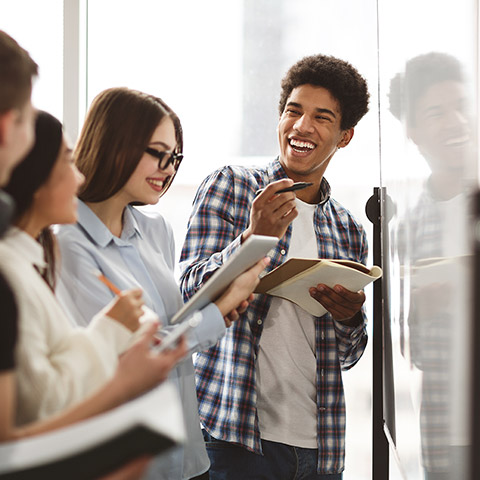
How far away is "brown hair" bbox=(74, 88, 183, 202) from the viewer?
131 centimetres

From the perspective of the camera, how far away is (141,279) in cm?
136

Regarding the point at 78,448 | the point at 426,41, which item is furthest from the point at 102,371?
the point at 426,41

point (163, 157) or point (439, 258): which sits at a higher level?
point (163, 157)

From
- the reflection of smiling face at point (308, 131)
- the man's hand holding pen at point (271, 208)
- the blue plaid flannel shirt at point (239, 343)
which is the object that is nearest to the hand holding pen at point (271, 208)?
the man's hand holding pen at point (271, 208)

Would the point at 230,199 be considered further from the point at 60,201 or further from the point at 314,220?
the point at 60,201

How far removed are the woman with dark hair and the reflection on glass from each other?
37 centimetres

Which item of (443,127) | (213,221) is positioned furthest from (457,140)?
(213,221)

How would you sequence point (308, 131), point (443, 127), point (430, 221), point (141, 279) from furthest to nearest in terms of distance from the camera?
point (308, 131)
point (141, 279)
point (430, 221)
point (443, 127)

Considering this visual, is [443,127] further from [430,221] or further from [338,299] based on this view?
[338,299]

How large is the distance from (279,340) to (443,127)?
2.89 feet

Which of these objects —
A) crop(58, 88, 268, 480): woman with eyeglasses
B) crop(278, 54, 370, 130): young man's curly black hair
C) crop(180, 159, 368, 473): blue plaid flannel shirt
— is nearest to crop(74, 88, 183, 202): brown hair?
crop(58, 88, 268, 480): woman with eyeglasses

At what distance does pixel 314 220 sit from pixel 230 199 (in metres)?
0.26

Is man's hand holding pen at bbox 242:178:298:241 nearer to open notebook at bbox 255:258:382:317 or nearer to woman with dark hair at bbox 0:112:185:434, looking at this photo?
open notebook at bbox 255:258:382:317

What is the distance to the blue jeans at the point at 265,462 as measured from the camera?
5.48ft
